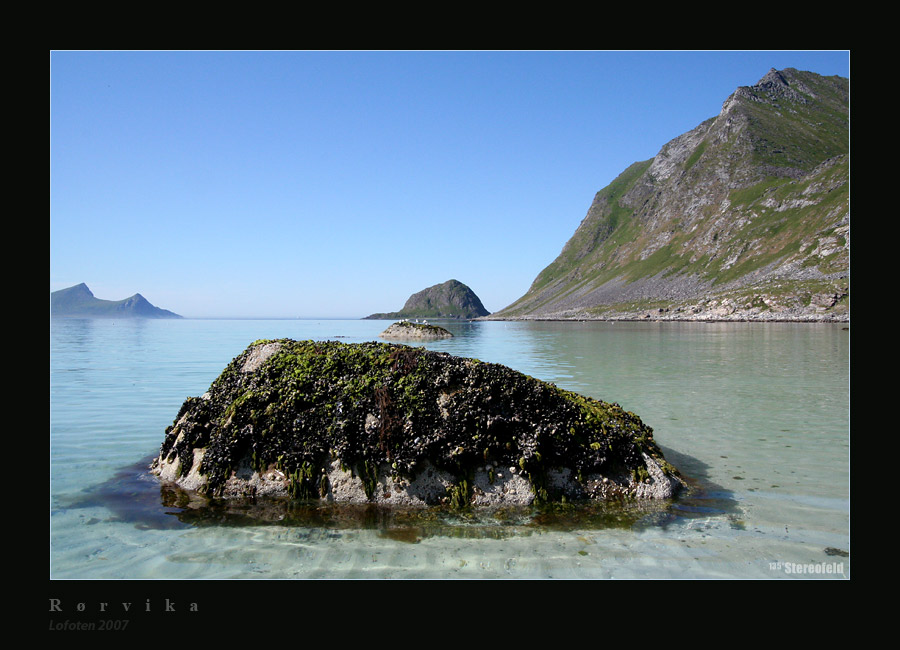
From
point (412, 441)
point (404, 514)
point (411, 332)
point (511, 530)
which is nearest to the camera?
point (511, 530)

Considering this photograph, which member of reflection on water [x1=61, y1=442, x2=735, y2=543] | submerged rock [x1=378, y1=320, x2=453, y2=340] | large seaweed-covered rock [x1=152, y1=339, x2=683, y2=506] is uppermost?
submerged rock [x1=378, y1=320, x2=453, y2=340]

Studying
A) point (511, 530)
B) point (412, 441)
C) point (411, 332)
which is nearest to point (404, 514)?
point (412, 441)

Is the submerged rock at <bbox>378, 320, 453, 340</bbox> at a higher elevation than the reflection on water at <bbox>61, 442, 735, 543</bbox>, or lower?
Result: higher

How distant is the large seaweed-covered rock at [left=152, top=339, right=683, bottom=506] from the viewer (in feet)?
25.8

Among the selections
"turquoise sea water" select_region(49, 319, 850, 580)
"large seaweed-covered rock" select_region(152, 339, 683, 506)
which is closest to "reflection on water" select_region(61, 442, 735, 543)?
"turquoise sea water" select_region(49, 319, 850, 580)

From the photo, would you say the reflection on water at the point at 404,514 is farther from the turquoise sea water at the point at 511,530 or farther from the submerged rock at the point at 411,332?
the submerged rock at the point at 411,332

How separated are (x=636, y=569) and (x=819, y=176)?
207 meters

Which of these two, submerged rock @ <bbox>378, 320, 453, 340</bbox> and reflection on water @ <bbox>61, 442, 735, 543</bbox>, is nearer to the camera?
reflection on water @ <bbox>61, 442, 735, 543</bbox>

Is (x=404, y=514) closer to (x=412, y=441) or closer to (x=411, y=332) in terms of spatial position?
(x=412, y=441)

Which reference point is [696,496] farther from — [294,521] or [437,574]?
[294,521]

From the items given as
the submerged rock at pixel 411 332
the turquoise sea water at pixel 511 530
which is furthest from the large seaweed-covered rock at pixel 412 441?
the submerged rock at pixel 411 332

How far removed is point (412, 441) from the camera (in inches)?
316

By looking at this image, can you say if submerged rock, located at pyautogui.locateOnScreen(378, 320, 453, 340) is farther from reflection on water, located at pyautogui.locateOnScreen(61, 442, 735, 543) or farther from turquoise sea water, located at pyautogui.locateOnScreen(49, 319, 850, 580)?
reflection on water, located at pyautogui.locateOnScreen(61, 442, 735, 543)

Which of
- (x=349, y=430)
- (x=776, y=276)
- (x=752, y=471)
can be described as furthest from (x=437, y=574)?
(x=776, y=276)
